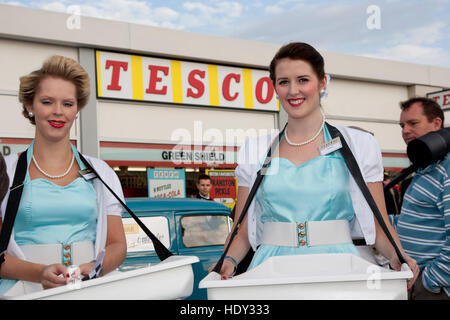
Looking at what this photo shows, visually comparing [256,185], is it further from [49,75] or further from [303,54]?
[49,75]

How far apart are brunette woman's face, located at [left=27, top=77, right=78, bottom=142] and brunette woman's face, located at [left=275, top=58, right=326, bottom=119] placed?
88 centimetres

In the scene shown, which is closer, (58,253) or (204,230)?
(58,253)

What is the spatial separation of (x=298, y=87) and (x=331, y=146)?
A: 278mm

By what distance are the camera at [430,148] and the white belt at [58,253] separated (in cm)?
158

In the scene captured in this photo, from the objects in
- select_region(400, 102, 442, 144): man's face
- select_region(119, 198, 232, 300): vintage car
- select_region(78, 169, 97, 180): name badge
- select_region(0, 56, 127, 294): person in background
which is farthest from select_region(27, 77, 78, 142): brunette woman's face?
select_region(119, 198, 232, 300): vintage car

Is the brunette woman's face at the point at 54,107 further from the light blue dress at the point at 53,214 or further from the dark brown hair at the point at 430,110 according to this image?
the dark brown hair at the point at 430,110

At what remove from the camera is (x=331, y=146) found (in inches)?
83.3

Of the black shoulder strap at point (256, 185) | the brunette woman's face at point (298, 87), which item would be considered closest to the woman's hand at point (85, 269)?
the black shoulder strap at point (256, 185)

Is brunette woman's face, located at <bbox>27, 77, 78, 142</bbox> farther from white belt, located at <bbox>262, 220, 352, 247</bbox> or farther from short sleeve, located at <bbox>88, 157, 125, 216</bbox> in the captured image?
white belt, located at <bbox>262, 220, 352, 247</bbox>

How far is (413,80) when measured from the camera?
577 inches

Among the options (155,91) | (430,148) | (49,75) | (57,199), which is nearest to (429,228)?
(430,148)

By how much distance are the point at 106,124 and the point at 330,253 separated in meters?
8.92

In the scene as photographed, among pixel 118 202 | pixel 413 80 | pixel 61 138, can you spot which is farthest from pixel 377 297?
pixel 413 80

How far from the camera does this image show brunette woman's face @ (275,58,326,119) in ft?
6.97
